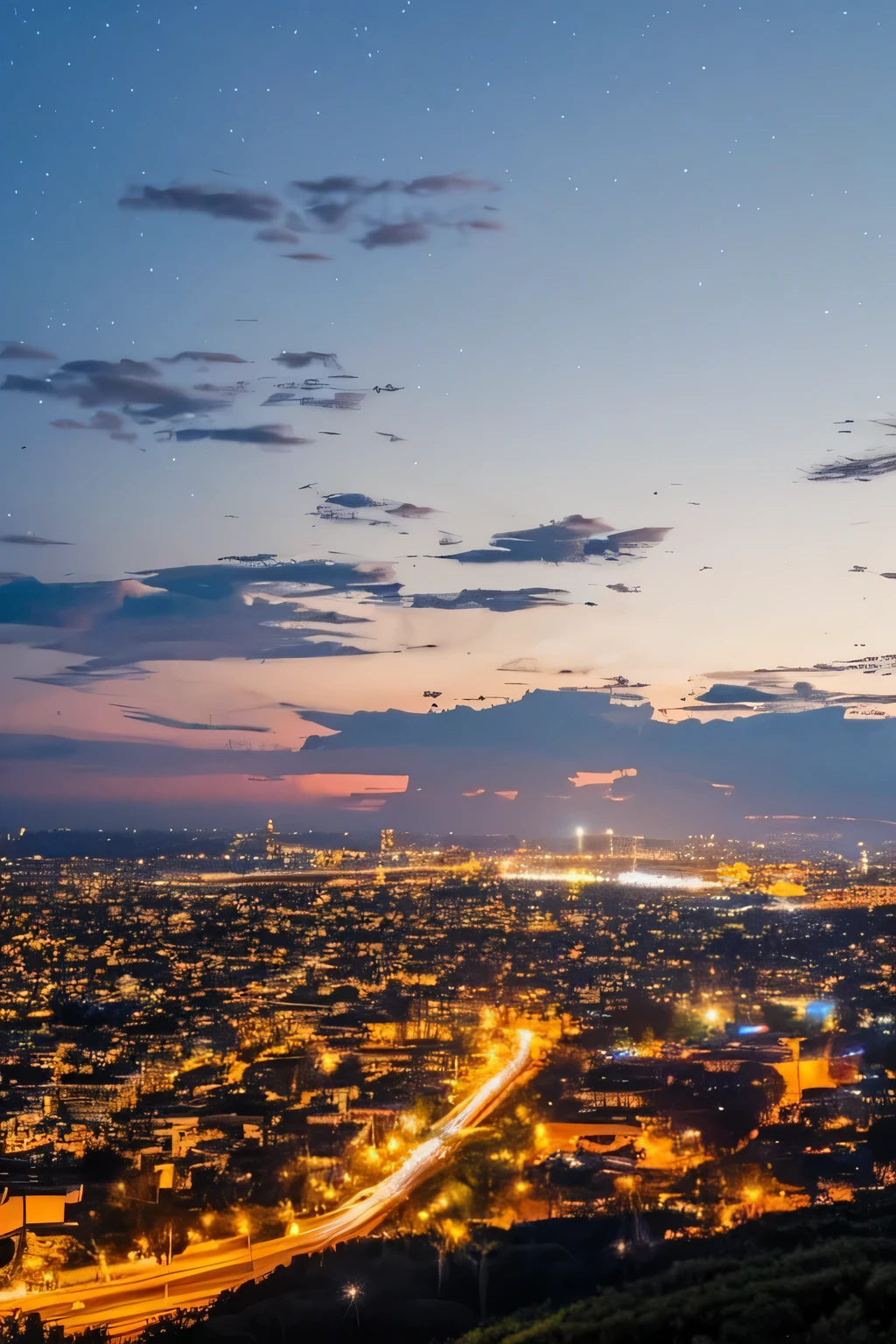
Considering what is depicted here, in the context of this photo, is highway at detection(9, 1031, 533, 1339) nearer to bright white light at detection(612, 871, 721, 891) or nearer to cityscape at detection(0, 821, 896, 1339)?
cityscape at detection(0, 821, 896, 1339)

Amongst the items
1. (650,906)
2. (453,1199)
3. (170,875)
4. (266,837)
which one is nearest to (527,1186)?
(453,1199)

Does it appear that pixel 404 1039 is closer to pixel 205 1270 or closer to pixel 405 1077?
pixel 405 1077

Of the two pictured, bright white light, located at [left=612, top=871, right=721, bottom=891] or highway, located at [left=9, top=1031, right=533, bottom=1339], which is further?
bright white light, located at [left=612, top=871, right=721, bottom=891]

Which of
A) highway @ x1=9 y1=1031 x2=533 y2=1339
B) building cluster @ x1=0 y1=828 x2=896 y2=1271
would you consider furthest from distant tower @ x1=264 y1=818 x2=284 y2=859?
highway @ x1=9 y1=1031 x2=533 y2=1339

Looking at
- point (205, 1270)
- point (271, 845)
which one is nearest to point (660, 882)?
point (271, 845)

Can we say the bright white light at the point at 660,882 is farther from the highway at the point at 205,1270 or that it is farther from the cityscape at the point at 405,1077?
the highway at the point at 205,1270

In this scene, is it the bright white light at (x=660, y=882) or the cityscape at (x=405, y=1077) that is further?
the bright white light at (x=660, y=882)

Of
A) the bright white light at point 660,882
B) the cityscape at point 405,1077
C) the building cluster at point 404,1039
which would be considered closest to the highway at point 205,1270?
the cityscape at point 405,1077

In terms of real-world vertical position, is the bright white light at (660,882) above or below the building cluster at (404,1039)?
above

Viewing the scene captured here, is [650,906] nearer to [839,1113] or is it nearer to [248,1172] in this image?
[839,1113]

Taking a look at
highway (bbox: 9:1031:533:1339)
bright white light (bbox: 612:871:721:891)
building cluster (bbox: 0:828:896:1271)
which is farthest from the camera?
bright white light (bbox: 612:871:721:891)
